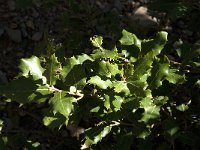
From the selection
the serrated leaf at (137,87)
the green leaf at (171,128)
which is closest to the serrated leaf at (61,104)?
the serrated leaf at (137,87)

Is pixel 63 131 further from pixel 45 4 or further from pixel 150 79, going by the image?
pixel 150 79

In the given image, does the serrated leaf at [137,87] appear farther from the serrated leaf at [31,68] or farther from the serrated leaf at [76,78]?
the serrated leaf at [31,68]

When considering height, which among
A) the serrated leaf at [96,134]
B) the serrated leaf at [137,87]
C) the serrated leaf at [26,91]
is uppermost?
the serrated leaf at [137,87]

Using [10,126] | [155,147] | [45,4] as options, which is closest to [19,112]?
[10,126]

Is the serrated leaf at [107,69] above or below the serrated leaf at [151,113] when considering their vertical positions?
above

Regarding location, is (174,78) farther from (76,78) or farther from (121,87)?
(76,78)

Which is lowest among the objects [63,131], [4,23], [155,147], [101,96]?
[63,131]
